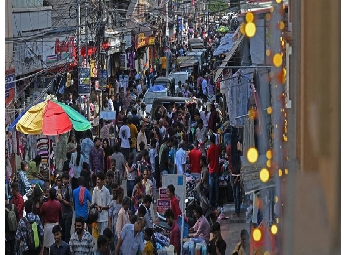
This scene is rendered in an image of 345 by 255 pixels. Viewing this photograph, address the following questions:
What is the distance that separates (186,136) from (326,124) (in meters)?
14.2

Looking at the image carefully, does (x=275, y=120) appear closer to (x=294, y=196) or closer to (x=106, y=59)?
(x=294, y=196)

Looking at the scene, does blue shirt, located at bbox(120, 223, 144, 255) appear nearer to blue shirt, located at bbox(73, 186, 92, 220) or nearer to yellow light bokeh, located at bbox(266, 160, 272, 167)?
blue shirt, located at bbox(73, 186, 92, 220)

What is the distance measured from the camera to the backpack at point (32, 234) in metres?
8.62

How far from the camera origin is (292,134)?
352 centimetres

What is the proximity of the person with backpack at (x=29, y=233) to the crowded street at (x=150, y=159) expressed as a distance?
0.01 metres

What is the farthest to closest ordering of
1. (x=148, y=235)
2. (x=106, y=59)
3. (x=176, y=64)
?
(x=176, y=64), (x=106, y=59), (x=148, y=235)

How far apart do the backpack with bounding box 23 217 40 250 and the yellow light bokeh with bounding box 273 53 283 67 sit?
5.51m

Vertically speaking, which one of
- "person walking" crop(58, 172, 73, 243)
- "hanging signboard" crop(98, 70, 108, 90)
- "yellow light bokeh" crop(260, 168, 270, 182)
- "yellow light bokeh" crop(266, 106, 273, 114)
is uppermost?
"yellow light bokeh" crop(266, 106, 273, 114)

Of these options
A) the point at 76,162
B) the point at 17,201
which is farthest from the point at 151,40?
the point at 17,201

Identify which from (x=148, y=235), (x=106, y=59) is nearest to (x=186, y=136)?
(x=148, y=235)

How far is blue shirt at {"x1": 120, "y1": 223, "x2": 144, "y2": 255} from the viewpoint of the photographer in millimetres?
8328

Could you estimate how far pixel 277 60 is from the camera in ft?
12.0

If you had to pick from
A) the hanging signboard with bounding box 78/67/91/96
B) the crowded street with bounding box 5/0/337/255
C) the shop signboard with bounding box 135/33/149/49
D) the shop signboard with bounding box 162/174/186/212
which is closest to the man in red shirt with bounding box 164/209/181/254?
the crowded street with bounding box 5/0/337/255

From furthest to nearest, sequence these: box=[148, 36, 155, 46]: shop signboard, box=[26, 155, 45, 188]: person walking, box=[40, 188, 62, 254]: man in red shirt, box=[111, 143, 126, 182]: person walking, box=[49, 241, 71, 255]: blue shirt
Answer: box=[148, 36, 155, 46]: shop signboard → box=[111, 143, 126, 182]: person walking → box=[26, 155, 45, 188]: person walking → box=[40, 188, 62, 254]: man in red shirt → box=[49, 241, 71, 255]: blue shirt
